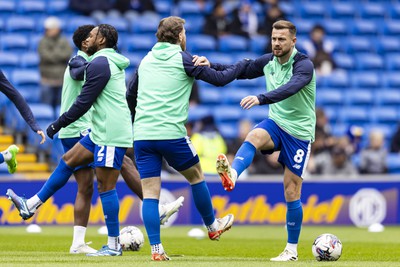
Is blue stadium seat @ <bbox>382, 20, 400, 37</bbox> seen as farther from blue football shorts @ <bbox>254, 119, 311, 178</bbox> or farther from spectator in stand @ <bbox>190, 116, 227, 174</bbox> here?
blue football shorts @ <bbox>254, 119, 311, 178</bbox>

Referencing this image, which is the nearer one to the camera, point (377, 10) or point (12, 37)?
point (12, 37)

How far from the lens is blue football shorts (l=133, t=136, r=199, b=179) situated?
9383 millimetres

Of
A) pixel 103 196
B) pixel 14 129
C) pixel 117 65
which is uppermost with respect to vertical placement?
pixel 117 65

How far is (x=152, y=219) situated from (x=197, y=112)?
424 inches

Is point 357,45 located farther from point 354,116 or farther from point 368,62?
point 354,116

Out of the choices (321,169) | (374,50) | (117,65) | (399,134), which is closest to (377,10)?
(374,50)

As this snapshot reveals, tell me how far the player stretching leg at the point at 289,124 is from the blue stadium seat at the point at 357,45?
552 inches

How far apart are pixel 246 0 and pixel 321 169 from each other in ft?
19.2

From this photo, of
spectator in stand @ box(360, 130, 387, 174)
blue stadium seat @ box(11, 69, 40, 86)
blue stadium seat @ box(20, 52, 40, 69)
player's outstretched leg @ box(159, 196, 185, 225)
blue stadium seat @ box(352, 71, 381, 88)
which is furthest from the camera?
blue stadium seat @ box(352, 71, 381, 88)

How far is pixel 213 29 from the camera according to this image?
22.2 metres

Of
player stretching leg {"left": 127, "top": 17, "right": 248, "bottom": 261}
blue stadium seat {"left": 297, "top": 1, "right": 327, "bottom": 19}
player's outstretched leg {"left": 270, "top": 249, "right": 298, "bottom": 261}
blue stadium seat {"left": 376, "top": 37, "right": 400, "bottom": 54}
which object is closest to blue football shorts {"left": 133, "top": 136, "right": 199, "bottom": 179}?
player stretching leg {"left": 127, "top": 17, "right": 248, "bottom": 261}

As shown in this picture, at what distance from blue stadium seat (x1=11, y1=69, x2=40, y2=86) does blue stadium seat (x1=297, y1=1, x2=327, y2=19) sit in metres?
7.39

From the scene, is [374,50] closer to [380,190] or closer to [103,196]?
[380,190]

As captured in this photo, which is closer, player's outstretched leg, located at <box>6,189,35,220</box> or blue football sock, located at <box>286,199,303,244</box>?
blue football sock, located at <box>286,199,303,244</box>
